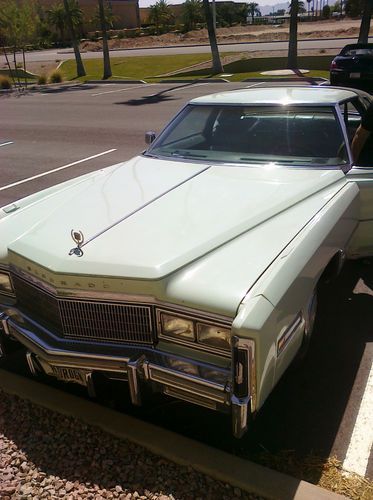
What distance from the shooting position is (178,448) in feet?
8.53

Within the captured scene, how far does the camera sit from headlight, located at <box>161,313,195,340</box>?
238 centimetres

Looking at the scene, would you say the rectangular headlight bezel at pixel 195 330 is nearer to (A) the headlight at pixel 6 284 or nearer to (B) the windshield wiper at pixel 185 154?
(A) the headlight at pixel 6 284

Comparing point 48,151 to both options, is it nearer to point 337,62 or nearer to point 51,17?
point 337,62

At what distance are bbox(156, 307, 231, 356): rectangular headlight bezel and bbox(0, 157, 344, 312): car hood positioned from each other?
0.59 ft

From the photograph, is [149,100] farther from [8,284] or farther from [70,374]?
[70,374]

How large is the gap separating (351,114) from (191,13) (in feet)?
208

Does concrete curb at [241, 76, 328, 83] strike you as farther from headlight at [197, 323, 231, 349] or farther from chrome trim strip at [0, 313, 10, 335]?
headlight at [197, 323, 231, 349]

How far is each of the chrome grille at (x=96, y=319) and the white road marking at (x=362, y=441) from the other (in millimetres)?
1184

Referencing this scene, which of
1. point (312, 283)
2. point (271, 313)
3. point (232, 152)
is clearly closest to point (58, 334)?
point (271, 313)

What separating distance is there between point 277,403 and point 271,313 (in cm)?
103

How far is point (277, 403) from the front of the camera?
3.03 meters

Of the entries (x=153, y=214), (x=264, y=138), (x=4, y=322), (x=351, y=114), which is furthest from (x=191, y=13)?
(x=4, y=322)

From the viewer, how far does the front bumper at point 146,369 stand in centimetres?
224

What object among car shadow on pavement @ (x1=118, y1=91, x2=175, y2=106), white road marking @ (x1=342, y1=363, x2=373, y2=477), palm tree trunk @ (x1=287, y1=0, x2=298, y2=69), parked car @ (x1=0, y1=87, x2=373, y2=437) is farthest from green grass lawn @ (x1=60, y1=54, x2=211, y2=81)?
white road marking @ (x1=342, y1=363, x2=373, y2=477)
